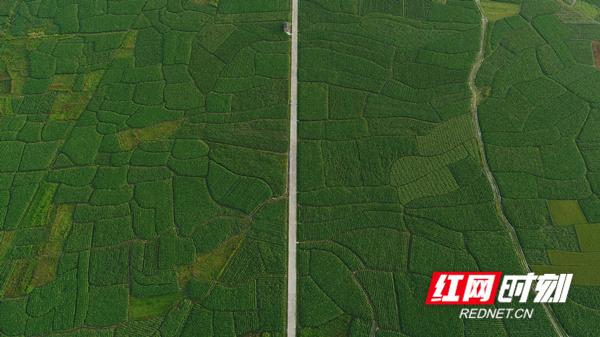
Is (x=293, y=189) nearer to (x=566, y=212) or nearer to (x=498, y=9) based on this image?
(x=566, y=212)

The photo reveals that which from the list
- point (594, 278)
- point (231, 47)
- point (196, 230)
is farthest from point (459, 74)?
point (196, 230)

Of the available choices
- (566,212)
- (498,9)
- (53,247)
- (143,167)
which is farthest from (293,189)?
(498,9)

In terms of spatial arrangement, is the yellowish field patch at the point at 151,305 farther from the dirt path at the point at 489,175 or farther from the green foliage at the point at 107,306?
the dirt path at the point at 489,175

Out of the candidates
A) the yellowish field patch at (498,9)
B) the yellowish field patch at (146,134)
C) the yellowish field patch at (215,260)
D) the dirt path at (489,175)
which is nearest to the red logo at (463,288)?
Result: the dirt path at (489,175)

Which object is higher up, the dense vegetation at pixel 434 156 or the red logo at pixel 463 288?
the dense vegetation at pixel 434 156

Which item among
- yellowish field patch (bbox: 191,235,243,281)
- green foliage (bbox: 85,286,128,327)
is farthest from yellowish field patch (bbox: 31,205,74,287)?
yellowish field patch (bbox: 191,235,243,281)

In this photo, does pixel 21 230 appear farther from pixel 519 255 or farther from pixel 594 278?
pixel 594 278

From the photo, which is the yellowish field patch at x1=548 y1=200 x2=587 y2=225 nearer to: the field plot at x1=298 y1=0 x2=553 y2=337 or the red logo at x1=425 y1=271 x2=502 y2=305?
the field plot at x1=298 y1=0 x2=553 y2=337

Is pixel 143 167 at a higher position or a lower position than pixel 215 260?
higher

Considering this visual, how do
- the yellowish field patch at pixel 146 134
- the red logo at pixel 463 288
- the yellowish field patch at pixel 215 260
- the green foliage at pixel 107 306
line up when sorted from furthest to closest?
the yellowish field patch at pixel 146 134, the yellowish field patch at pixel 215 260, the green foliage at pixel 107 306, the red logo at pixel 463 288
